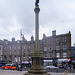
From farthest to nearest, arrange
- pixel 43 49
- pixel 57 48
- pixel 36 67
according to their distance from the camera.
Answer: pixel 43 49
pixel 57 48
pixel 36 67

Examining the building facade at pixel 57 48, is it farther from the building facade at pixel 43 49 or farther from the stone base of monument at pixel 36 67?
the stone base of monument at pixel 36 67

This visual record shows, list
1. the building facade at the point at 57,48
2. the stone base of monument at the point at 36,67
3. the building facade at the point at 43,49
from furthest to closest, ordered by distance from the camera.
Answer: the building facade at the point at 43,49 < the building facade at the point at 57,48 < the stone base of monument at the point at 36,67

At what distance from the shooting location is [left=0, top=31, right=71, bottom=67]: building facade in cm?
4706

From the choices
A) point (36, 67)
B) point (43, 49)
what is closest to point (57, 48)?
point (43, 49)

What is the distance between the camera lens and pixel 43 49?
169 ft

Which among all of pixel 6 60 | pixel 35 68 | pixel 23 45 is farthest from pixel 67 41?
pixel 35 68

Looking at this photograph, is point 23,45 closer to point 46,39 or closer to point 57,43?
point 46,39

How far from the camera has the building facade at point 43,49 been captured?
1853 inches

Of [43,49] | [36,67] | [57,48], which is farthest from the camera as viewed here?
[43,49]

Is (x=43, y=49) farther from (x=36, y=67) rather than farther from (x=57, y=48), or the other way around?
(x=36, y=67)

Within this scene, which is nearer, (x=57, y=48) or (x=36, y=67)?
(x=36, y=67)

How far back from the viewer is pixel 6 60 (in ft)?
197

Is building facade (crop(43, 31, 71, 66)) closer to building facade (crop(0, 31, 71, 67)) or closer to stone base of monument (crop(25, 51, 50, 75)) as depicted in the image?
building facade (crop(0, 31, 71, 67))

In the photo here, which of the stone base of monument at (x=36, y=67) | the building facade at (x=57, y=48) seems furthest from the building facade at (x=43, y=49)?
the stone base of monument at (x=36, y=67)
